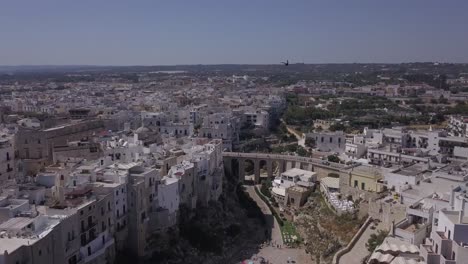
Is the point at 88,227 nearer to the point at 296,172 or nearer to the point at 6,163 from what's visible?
the point at 6,163

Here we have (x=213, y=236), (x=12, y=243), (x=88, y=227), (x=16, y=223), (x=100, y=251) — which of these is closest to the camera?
(x=12, y=243)

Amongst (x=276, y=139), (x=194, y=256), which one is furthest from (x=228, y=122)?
(x=194, y=256)

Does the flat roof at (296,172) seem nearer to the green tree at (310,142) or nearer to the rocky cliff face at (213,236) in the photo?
the rocky cliff face at (213,236)

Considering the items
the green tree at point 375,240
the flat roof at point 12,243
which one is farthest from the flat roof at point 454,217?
the flat roof at point 12,243

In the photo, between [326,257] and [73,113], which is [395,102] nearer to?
[73,113]

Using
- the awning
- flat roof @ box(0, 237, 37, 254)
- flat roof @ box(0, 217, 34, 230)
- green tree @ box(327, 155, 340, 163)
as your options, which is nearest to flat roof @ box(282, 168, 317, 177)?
the awning

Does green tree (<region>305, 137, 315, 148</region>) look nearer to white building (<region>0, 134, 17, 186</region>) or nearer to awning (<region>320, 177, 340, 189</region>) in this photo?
awning (<region>320, 177, 340, 189</region>)

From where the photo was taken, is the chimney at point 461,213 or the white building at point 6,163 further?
the white building at point 6,163

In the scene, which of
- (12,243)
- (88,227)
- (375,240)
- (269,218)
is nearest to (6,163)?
(88,227)

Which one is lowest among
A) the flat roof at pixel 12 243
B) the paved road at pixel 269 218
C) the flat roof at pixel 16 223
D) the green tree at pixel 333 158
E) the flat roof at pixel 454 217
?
the paved road at pixel 269 218
